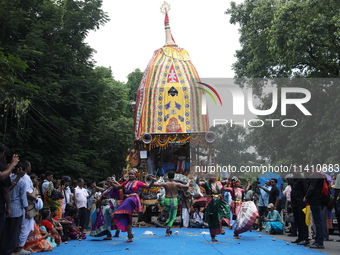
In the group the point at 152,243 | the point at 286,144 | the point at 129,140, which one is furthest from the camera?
the point at 129,140

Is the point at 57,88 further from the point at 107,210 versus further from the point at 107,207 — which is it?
the point at 107,210

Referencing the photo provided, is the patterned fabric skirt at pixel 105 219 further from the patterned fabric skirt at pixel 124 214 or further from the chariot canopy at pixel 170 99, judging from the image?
the chariot canopy at pixel 170 99

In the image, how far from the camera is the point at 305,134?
76.0 feet

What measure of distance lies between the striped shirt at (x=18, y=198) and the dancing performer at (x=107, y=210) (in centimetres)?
343

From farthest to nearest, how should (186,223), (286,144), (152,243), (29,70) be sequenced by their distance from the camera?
(286,144) < (29,70) < (186,223) < (152,243)

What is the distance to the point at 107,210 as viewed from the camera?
13.1 meters

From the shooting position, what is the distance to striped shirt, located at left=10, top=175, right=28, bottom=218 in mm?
9523

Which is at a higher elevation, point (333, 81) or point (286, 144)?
point (333, 81)

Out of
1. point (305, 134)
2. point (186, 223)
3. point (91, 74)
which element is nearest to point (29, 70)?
point (91, 74)

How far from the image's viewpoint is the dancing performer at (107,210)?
43.0ft

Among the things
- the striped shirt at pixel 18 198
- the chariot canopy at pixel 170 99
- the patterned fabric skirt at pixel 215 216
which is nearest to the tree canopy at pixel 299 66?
the chariot canopy at pixel 170 99

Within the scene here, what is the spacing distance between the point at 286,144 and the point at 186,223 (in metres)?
8.85

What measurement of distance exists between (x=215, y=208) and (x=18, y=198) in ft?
16.7

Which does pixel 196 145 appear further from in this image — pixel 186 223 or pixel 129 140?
pixel 129 140
